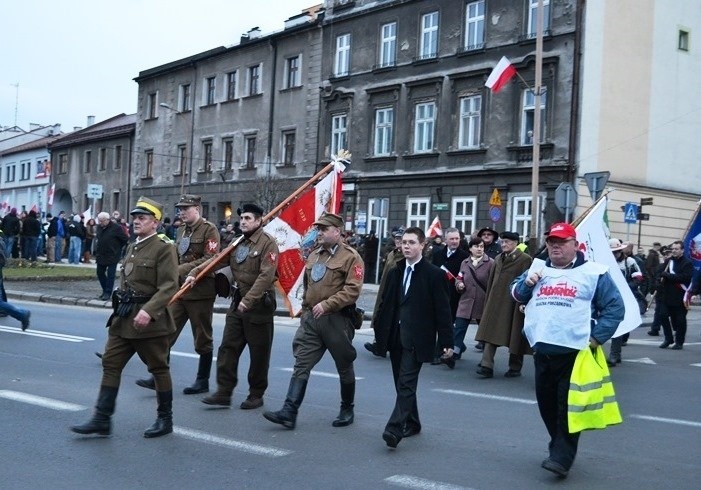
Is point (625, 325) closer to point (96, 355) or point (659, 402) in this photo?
point (659, 402)

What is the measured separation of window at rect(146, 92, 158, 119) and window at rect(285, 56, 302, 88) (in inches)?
463

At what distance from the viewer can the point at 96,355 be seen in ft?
38.2

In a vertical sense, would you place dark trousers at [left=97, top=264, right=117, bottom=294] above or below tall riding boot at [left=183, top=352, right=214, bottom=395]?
above

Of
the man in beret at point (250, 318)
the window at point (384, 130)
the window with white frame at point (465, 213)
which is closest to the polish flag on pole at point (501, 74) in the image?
the window with white frame at point (465, 213)

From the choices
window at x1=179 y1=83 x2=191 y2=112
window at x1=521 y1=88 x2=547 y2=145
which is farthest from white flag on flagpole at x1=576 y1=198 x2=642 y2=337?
window at x1=179 y1=83 x2=191 y2=112

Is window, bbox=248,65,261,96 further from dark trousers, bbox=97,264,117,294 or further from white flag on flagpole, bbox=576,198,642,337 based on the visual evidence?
white flag on flagpole, bbox=576,198,642,337

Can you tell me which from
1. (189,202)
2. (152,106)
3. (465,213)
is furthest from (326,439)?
(152,106)

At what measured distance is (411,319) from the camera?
296 inches

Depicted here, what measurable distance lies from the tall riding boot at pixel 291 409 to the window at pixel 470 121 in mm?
25962

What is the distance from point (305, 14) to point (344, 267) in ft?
116

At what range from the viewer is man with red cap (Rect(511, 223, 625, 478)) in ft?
21.4

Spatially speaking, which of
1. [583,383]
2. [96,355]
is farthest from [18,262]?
[583,383]

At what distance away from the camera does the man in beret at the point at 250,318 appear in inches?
339

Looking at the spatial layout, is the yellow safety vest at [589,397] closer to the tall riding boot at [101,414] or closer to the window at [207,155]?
the tall riding boot at [101,414]
